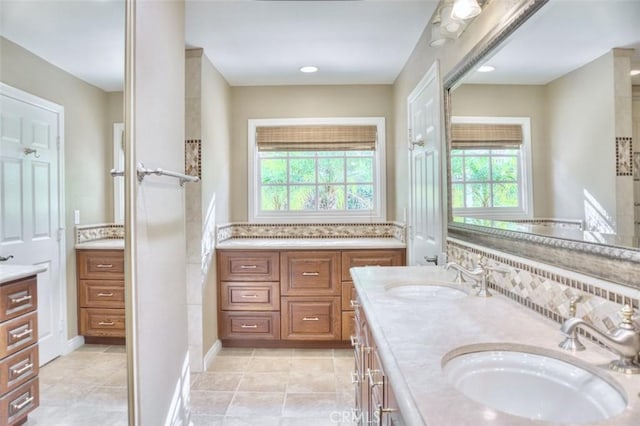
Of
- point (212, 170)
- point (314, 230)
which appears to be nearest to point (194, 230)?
point (212, 170)

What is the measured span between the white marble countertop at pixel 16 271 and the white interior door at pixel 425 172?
1897 mm

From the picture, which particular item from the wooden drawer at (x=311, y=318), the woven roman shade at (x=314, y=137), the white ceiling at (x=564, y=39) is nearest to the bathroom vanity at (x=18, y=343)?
the white ceiling at (x=564, y=39)

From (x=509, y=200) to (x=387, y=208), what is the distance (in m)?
2.20

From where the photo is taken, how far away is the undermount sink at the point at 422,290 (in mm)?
1633

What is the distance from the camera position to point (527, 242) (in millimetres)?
1280

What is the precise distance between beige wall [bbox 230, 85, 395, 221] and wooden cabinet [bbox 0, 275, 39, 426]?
8.90 feet

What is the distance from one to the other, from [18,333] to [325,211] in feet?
9.74

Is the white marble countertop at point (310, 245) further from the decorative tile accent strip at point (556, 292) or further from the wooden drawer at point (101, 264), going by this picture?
the wooden drawer at point (101, 264)

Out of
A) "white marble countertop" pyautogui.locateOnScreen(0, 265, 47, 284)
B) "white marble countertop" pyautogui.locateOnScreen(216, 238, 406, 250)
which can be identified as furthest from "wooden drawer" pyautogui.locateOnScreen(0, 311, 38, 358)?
"white marble countertop" pyautogui.locateOnScreen(216, 238, 406, 250)

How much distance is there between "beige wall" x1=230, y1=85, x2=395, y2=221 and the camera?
12.0 ft

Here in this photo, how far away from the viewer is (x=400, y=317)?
114 centimetres

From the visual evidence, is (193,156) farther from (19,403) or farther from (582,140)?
(582,140)

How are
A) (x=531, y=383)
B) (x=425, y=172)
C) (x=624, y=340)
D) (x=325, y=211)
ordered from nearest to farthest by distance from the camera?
(x=624, y=340) → (x=531, y=383) → (x=425, y=172) → (x=325, y=211)

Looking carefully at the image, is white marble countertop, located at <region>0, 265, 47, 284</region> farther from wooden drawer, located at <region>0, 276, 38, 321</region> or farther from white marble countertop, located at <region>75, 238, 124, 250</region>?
white marble countertop, located at <region>75, 238, 124, 250</region>
